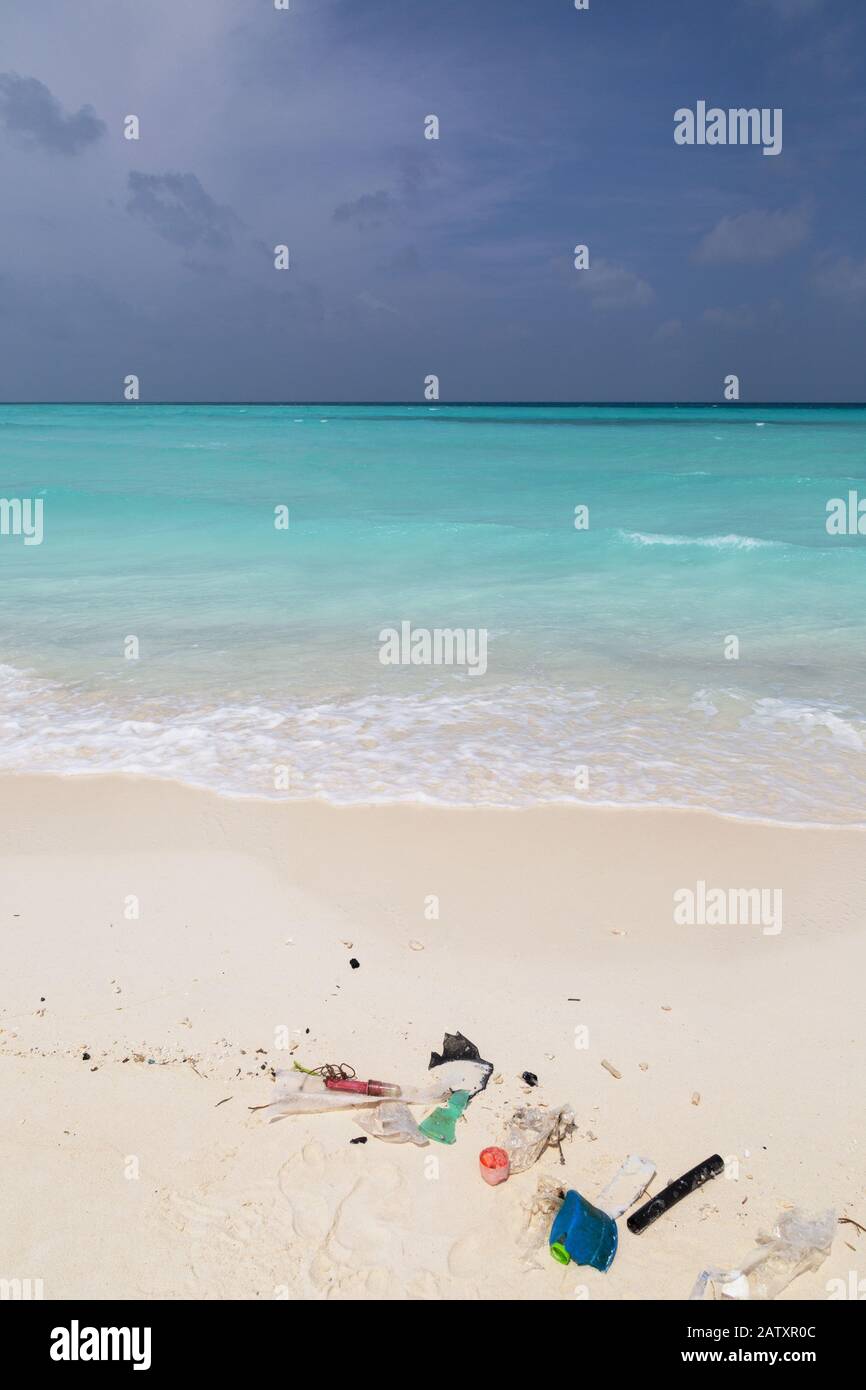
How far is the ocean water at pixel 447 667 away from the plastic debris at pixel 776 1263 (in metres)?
3.46

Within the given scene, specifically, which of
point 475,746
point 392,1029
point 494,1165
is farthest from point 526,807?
point 494,1165

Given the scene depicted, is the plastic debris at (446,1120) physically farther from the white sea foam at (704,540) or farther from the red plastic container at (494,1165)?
the white sea foam at (704,540)

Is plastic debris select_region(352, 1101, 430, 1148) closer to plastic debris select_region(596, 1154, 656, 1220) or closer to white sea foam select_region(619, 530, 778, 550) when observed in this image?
plastic debris select_region(596, 1154, 656, 1220)

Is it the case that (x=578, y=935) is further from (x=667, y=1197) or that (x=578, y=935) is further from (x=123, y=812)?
(x=123, y=812)

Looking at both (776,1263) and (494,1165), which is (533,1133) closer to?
(494,1165)

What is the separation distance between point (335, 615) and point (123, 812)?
6036 millimetres

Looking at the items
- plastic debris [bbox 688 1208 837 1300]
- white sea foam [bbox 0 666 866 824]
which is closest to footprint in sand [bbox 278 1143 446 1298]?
plastic debris [bbox 688 1208 837 1300]

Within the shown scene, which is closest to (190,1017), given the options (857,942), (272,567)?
(857,942)

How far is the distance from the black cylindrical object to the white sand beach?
4cm

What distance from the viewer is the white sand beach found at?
294cm

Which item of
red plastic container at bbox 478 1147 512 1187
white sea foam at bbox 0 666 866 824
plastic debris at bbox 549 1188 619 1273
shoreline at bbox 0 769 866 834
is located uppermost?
white sea foam at bbox 0 666 866 824

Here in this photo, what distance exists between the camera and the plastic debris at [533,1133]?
3252 millimetres

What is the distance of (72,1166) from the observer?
3.21 m

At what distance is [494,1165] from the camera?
10.5 feet
